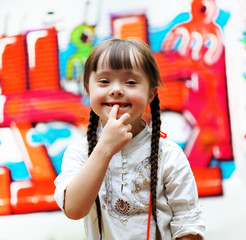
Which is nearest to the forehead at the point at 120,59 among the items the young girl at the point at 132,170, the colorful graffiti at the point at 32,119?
the young girl at the point at 132,170

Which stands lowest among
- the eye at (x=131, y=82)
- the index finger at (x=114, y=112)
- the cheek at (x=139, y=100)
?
the index finger at (x=114, y=112)

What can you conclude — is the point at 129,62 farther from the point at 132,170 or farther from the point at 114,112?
the point at 132,170

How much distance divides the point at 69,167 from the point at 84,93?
1.01 metres

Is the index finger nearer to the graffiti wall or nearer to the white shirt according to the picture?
the white shirt

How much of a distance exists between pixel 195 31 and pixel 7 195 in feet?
4.35

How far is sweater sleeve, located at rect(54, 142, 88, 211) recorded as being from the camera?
0.75 meters

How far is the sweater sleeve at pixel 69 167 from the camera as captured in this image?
2.45 ft

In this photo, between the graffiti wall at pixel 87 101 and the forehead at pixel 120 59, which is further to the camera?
the graffiti wall at pixel 87 101

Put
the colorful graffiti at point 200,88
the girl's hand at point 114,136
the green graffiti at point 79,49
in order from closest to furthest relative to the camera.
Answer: the girl's hand at point 114,136
the colorful graffiti at point 200,88
the green graffiti at point 79,49

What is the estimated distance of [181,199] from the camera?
792 millimetres

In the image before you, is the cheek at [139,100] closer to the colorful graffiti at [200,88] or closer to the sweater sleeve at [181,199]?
the sweater sleeve at [181,199]

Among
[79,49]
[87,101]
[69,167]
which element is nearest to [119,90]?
[69,167]

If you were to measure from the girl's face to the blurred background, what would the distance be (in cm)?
88

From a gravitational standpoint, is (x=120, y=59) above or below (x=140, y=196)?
above
